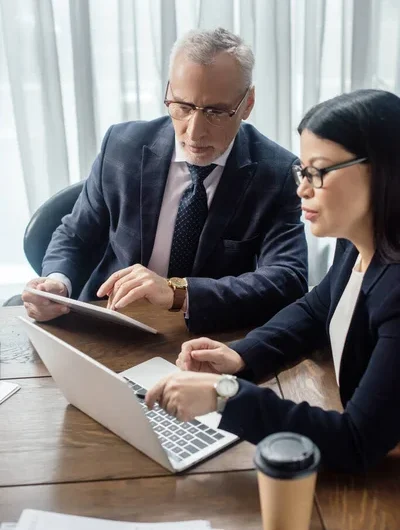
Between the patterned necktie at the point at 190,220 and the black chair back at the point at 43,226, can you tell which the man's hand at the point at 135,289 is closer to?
the patterned necktie at the point at 190,220

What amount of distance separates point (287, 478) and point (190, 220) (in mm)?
1055

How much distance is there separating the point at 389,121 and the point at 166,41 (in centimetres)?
141

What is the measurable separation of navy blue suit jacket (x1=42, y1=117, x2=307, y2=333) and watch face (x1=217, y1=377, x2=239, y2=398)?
61 centimetres

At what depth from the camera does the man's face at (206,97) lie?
1.60 meters

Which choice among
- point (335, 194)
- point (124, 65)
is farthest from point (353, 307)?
point (124, 65)

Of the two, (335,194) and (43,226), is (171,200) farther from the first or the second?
(335,194)

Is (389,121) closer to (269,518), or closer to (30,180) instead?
(269,518)

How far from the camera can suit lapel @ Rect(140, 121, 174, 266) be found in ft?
5.87

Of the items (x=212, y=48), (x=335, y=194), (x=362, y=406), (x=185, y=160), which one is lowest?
(x=362, y=406)

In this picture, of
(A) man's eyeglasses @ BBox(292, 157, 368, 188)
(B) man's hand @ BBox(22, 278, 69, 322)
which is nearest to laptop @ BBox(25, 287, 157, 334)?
(B) man's hand @ BBox(22, 278, 69, 322)

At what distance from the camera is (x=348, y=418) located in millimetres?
1033

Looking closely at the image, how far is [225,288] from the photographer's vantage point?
5.09ft

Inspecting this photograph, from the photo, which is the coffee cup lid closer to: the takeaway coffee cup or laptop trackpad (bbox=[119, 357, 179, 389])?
the takeaway coffee cup

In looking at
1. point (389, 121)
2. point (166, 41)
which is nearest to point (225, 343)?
point (389, 121)
